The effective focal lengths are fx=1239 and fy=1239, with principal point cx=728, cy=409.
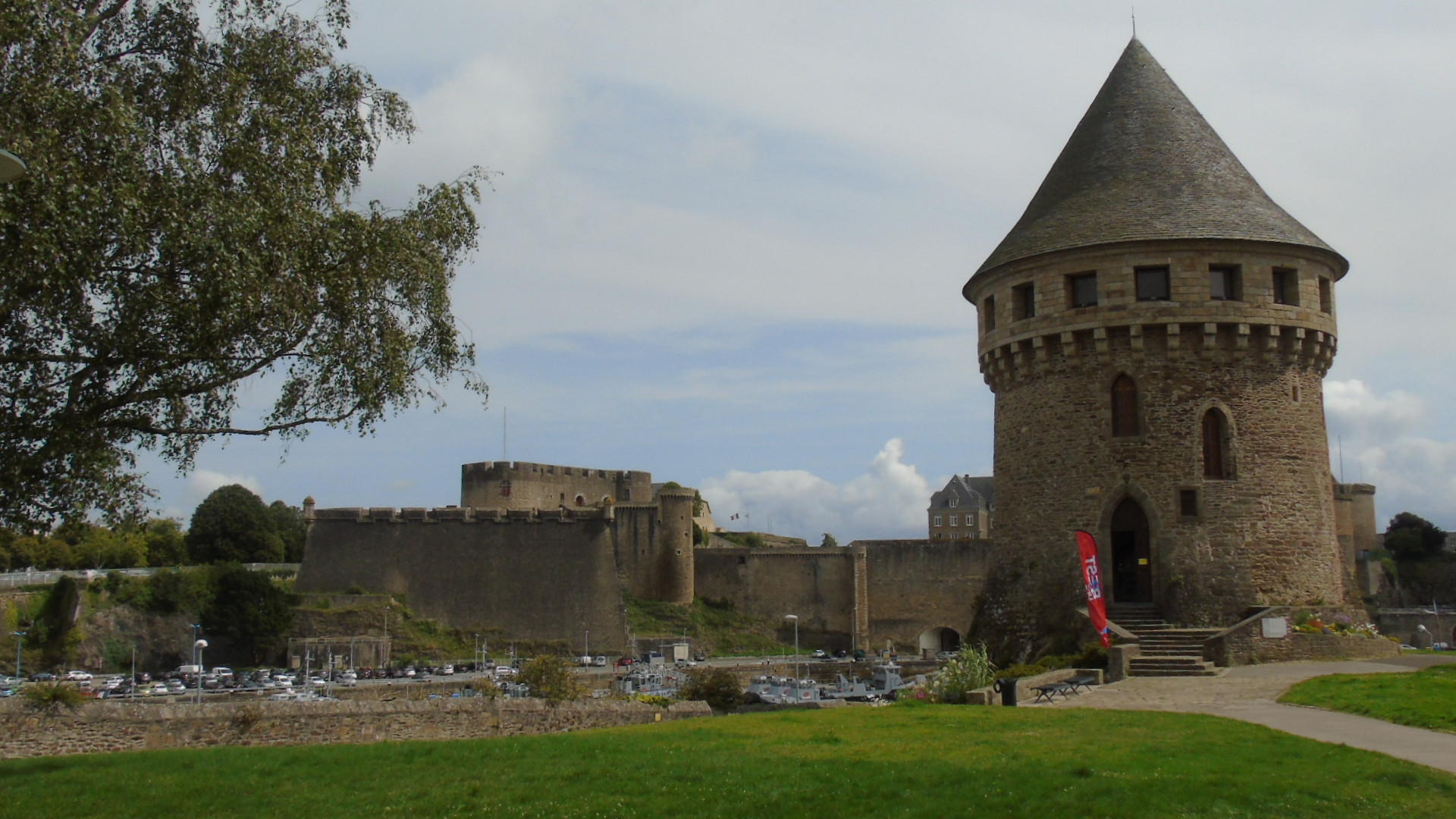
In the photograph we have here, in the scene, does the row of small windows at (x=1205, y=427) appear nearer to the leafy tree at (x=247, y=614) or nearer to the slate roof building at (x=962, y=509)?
the leafy tree at (x=247, y=614)

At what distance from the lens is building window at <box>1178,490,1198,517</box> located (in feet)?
64.5

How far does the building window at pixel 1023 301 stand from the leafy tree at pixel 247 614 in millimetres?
40679

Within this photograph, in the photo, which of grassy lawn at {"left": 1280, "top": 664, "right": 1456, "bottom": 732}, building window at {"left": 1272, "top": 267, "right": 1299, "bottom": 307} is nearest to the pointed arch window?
building window at {"left": 1272, "top": 267, "right": 1299, "bottom": 307}

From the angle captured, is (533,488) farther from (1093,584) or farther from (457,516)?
(1093,584)

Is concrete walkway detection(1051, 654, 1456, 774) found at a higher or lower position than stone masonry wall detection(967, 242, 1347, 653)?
lower

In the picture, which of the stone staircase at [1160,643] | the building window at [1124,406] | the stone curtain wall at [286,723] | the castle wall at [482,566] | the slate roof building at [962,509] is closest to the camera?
the stone curtain wall at [286,723]

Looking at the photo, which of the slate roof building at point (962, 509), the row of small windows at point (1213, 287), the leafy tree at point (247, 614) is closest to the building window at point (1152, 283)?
the row of small windows at point (1213, 287)

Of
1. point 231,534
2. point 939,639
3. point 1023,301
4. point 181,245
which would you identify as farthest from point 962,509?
point 181,245

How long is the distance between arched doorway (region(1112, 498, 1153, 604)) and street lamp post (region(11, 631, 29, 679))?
135ft

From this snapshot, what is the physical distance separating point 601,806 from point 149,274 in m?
5.77

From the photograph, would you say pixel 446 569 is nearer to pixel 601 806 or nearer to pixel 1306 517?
pixel 1306 517

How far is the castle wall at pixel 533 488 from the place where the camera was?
67562 mm

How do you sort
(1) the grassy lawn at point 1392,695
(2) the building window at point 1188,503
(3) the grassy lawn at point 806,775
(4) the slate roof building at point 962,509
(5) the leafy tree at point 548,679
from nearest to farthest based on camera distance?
(3) the grassy lawn at point 806,775
(1) the grassy lawn at point 1392,695
(2) the building window at point 1188,503
(5) the leafy tree at point 548,679
(4) the slate roof building at point 962,509

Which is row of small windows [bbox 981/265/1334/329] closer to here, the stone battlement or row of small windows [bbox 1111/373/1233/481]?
row of small windows [bbox 1111/373/1233/481]
